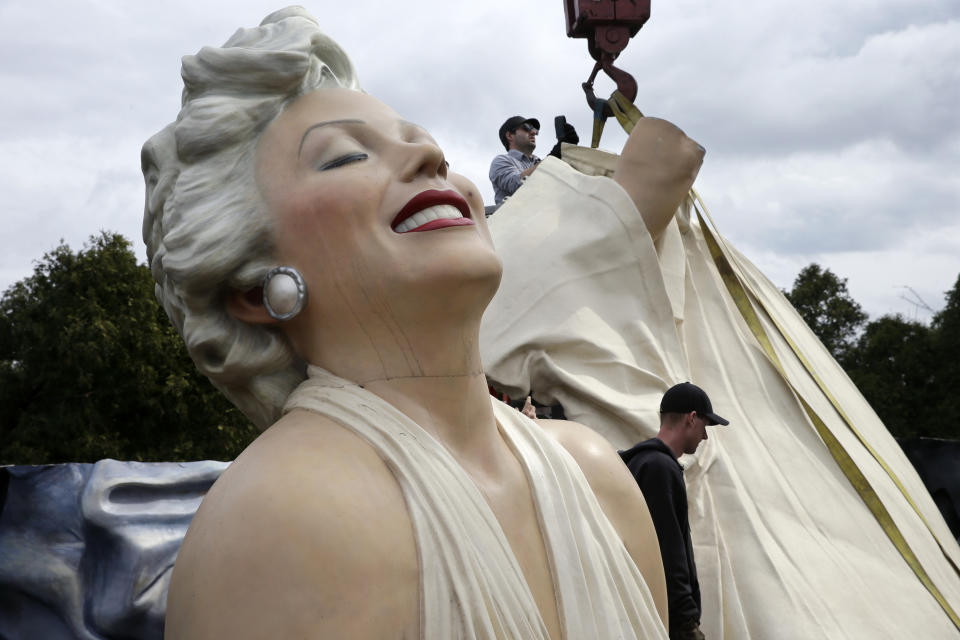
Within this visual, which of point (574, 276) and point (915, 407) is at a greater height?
point (915, 407)

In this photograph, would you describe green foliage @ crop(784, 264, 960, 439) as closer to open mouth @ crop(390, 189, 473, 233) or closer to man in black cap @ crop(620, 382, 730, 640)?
man in black cap @ crop(620, 382, 730, 640)

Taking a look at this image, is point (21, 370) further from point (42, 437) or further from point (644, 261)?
point (644, 261)

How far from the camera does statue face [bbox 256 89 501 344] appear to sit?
204 cm

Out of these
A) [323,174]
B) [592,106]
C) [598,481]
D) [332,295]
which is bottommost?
[598,481]

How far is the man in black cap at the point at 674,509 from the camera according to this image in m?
3.52

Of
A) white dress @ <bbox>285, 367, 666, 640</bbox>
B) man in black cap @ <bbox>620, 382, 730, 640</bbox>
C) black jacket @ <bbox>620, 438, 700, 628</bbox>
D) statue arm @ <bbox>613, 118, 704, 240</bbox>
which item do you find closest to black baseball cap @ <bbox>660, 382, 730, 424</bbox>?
man in black cap @ <bbox>620, 382, 730, 640</bbox>

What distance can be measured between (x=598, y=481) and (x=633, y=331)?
Answer: 229cm

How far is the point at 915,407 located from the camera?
65.8 feet

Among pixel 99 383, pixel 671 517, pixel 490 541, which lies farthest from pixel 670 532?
pixel 99 383

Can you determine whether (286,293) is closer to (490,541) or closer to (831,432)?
(490,541)

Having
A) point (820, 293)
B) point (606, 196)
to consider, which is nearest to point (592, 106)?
point (606, 196)

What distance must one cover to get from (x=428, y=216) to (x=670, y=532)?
188 centimetres

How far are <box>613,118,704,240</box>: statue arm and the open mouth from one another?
2680 mm

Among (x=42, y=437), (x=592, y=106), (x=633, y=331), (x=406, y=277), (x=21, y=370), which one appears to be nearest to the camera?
(x=406, y=277)
